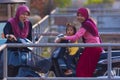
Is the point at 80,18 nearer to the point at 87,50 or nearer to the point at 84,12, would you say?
the point at 84,12

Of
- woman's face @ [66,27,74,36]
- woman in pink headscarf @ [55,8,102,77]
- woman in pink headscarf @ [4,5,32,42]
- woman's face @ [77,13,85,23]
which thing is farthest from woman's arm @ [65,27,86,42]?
woman in pink headscarf @ [4,5,32,42]

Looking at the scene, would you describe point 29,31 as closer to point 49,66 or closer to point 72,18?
point 49,66

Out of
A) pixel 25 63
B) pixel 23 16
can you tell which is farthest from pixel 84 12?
pixel 25 63

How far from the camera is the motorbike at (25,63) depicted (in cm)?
780

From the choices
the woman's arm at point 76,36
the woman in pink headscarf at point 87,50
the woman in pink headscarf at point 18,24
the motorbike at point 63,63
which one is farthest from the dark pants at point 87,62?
the woman in pink headscarf at point 18,24

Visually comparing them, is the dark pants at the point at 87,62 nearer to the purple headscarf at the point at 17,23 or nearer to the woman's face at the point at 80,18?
the woman's face at the point at 80,18

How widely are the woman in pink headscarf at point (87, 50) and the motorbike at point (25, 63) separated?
1.65 ft

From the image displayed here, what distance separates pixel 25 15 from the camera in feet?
27.9

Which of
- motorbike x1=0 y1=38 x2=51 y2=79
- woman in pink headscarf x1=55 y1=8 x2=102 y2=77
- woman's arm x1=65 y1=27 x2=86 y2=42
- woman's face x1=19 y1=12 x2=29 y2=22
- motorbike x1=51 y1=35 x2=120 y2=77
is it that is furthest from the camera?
woman's face x1=19 y1=12 x2=29 y2=22

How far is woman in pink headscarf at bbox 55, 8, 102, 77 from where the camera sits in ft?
26.5

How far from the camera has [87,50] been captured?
8086mm

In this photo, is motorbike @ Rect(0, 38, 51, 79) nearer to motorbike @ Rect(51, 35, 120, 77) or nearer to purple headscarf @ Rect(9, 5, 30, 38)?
motorbike @ Rect(51, 35, 120, 77)

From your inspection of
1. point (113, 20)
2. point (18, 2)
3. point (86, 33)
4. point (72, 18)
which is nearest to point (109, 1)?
point (113, 20)

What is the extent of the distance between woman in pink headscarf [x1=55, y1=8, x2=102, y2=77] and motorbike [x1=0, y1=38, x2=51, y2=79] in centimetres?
50
